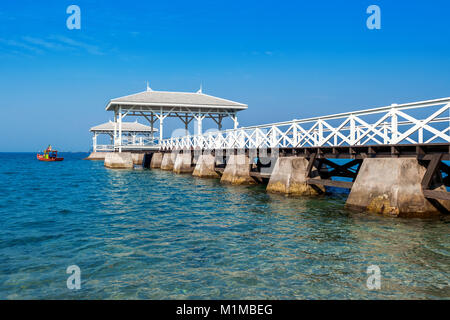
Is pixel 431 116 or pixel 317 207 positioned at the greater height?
pixel 431 116

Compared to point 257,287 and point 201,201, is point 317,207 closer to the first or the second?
point 201,201

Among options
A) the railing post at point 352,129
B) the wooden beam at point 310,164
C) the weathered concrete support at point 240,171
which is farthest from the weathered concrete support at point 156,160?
the railing post at point 352,129

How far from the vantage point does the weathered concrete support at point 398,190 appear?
352 inches

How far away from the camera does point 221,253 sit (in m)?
6.38

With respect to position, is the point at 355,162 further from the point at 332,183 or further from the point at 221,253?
the point at 221,253

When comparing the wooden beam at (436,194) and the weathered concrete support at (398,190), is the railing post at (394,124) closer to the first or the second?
the weathered concrete support at (398,190)

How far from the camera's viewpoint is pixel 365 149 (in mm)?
10992

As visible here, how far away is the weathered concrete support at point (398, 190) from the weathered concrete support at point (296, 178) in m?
4.11

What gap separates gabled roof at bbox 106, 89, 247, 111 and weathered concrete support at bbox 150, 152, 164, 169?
17.4 feet

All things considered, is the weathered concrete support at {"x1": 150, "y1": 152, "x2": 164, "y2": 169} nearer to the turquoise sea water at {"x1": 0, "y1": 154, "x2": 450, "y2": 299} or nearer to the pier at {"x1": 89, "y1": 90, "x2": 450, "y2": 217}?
the pier at {"x1": 89, "y1": 90, "x2": 450, "y2": 217}

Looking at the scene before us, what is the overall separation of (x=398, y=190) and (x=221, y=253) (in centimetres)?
554

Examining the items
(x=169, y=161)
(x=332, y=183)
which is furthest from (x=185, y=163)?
(x=332, y=183)
